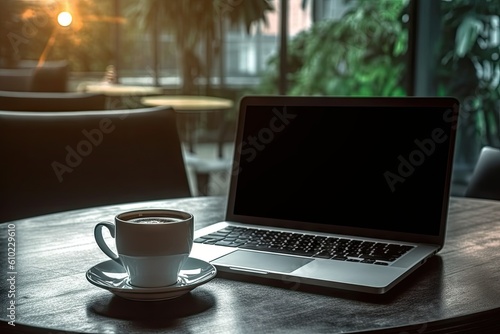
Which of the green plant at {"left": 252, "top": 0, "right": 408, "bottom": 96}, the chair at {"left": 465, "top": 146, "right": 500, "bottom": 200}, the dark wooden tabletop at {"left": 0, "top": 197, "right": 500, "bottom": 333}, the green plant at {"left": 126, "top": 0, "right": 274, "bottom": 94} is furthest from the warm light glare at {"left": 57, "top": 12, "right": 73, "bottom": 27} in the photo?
the dark wooden tabletop at {"left": 0, "top": 197, "right": 500, "bottom": 333}

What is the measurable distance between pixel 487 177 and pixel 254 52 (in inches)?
140

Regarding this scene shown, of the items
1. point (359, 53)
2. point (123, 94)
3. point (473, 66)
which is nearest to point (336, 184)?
point (473, 66)

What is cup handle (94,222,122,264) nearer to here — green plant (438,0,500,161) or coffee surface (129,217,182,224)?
coffee surface (129,217,182,224)

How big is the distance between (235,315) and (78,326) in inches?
7.5

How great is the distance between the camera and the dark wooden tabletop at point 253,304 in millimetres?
846

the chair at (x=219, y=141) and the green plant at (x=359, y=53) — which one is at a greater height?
the green plant at (x=359, y=53)

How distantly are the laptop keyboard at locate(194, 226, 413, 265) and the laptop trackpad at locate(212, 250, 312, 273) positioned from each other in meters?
0.03

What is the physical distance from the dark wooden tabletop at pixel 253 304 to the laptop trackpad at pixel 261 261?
0.03 metres

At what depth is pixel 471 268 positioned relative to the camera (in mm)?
1092

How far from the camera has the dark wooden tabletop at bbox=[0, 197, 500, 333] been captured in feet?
2.78

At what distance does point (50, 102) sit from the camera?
Result: 2641 mm

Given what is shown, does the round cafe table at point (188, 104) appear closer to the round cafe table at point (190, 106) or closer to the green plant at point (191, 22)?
the round cafe table at point (190, 106)

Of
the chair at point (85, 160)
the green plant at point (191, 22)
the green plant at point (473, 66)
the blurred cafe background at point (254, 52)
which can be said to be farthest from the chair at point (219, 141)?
the chair at point (85, 160)

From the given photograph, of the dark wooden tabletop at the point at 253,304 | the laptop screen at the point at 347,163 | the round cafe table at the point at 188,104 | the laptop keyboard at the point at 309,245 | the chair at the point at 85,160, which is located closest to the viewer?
the dark wooden tabletop at the point at 253,304
